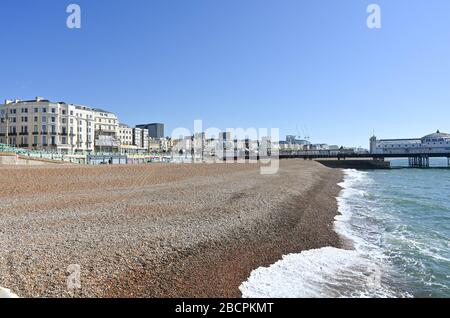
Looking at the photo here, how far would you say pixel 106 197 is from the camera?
1795cm

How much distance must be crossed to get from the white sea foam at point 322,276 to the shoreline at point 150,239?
47 cm

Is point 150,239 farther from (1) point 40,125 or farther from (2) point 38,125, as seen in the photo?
(2) point 38,125

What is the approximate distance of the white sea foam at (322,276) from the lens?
7.72 metres

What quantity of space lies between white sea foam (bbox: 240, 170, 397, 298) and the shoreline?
1.55 ft

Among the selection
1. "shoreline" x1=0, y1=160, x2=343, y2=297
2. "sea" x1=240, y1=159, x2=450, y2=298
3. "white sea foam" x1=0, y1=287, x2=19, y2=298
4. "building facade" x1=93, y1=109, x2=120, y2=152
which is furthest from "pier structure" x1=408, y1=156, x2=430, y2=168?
"white sea foam" x1=0, y1=287, x2=19, y2=298

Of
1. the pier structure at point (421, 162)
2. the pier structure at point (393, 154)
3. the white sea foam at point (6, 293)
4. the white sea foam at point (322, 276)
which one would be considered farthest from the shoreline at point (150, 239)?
the pier structure at point (421, 162)

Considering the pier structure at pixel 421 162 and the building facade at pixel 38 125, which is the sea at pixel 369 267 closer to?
the building facade at pixel 38 125

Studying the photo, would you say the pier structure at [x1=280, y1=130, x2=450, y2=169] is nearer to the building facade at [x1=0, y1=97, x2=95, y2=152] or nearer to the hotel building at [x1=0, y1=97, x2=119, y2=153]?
the hotel building at [x1=0, y1=97, x2=119, y2=153]

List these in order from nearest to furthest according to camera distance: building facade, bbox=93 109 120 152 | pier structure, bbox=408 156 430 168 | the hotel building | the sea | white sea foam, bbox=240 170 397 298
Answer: white sea foam, bbox=240 170 397 298, the sea, the hotel building, pier structure, bbox=408 156 430 168, building facade, bbox=93 109 120 152

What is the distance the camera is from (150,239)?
33.1 ft

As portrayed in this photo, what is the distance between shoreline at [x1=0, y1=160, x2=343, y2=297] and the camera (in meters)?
7.05

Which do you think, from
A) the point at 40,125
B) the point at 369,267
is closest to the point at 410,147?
the point at 369,267
